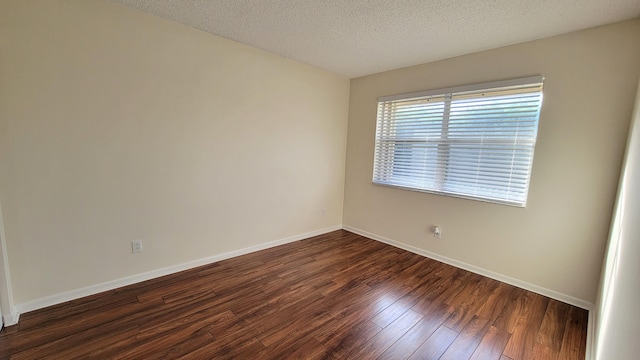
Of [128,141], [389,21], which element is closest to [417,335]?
[389,21]

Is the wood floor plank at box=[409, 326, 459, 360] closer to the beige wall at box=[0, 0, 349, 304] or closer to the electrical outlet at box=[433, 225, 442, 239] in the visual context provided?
the electrical outlet at box=[433, 225, 442, 239]

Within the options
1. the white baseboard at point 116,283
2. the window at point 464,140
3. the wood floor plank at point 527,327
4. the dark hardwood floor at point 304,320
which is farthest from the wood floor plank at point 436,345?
the white baseboard at point 116,283

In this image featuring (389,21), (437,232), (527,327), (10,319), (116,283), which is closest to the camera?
(10,319)

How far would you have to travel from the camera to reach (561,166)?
2367 mm

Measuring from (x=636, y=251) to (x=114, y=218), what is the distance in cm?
327

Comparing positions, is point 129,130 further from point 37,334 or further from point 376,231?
point 376,231

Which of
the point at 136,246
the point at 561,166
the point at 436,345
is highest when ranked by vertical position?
the point at 561,166

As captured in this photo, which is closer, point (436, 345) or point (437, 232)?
point (436, 345)

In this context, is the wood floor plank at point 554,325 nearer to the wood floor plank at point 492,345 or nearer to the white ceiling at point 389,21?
the wood floor plank at point 492,345

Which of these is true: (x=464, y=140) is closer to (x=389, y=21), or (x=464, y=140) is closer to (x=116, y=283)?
(x=389, y=21)

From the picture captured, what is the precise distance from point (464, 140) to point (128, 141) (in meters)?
3.41

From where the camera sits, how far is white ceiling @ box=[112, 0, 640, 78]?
195cm

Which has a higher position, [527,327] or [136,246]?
[136,246]

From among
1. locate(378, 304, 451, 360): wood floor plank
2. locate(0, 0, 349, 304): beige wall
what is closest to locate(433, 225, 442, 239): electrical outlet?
locate(378, 304, 451, 360): wood floor plank
